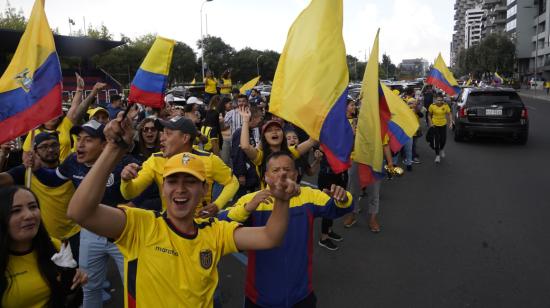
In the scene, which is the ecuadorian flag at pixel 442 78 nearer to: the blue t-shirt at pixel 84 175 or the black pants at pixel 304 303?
the blue t-shirt at pixel 84 175

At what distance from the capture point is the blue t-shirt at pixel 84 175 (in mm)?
3586

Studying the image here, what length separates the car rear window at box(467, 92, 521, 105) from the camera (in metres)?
13.0

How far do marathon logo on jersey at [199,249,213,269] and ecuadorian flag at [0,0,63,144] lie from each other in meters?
2.25

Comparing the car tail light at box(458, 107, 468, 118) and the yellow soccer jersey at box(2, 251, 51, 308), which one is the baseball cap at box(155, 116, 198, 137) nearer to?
the yellow soccer jersey at box(2, 251, 51, 308)

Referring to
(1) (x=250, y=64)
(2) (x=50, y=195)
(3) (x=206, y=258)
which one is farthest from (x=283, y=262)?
(1) (x=250, y=64)

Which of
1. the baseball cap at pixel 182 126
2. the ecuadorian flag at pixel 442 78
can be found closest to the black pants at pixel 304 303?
the baseball cap at pixel 182 126

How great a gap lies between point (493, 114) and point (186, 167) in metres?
12.9

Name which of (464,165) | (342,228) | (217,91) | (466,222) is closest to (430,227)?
(466,222)

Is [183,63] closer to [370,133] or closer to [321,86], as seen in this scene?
[370,133]

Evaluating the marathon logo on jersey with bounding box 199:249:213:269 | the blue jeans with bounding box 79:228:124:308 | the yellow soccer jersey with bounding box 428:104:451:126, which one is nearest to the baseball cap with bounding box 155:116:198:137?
the blue jeans with bounding box 79:228:124:308

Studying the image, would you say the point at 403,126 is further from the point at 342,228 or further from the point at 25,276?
the point at 25,276

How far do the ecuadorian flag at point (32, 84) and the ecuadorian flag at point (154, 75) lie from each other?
97 centimetres

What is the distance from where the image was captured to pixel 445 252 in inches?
208

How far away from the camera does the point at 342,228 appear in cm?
631
